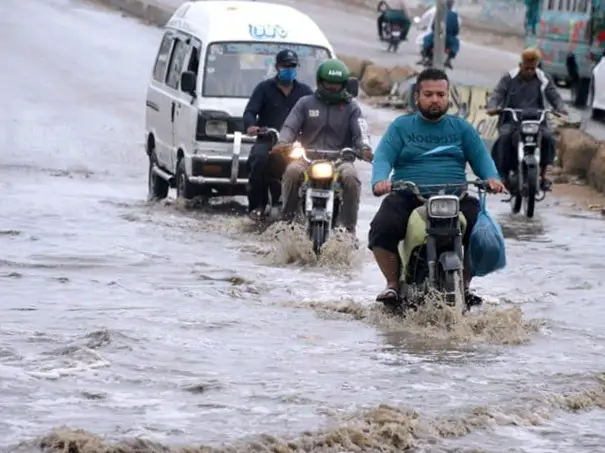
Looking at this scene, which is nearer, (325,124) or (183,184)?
(325,124)

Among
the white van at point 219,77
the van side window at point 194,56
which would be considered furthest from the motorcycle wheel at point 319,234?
the van side window at point 194,56

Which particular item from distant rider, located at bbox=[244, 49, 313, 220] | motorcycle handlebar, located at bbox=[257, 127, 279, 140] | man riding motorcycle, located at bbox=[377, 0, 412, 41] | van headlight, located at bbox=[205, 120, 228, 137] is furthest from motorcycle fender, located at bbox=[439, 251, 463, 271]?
man riding motorcycle, located at bbox=[377, 0, 412, 41]

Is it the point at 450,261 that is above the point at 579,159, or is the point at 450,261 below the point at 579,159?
above

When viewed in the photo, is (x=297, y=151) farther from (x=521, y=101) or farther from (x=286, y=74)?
(x=521, y=101)

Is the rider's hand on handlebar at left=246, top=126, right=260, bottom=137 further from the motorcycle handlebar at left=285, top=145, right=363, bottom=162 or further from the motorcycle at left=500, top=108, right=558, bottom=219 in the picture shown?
the motorcycle at left=500, top=108, right=558, bottom=219

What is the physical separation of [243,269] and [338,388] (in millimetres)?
4681

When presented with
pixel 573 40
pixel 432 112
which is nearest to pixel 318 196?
pixel 432 112

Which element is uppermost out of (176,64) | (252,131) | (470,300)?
(176,64)

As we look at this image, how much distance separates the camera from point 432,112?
34.1 feet

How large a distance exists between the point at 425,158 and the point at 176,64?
7838mm

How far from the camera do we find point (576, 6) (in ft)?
104

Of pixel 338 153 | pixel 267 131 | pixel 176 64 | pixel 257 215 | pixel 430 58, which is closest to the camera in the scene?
pixel 338 153

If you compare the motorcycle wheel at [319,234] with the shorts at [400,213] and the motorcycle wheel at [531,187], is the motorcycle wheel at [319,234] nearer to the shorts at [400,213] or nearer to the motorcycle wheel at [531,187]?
the shorts at [400,213]

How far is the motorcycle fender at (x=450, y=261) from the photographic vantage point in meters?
9.96
